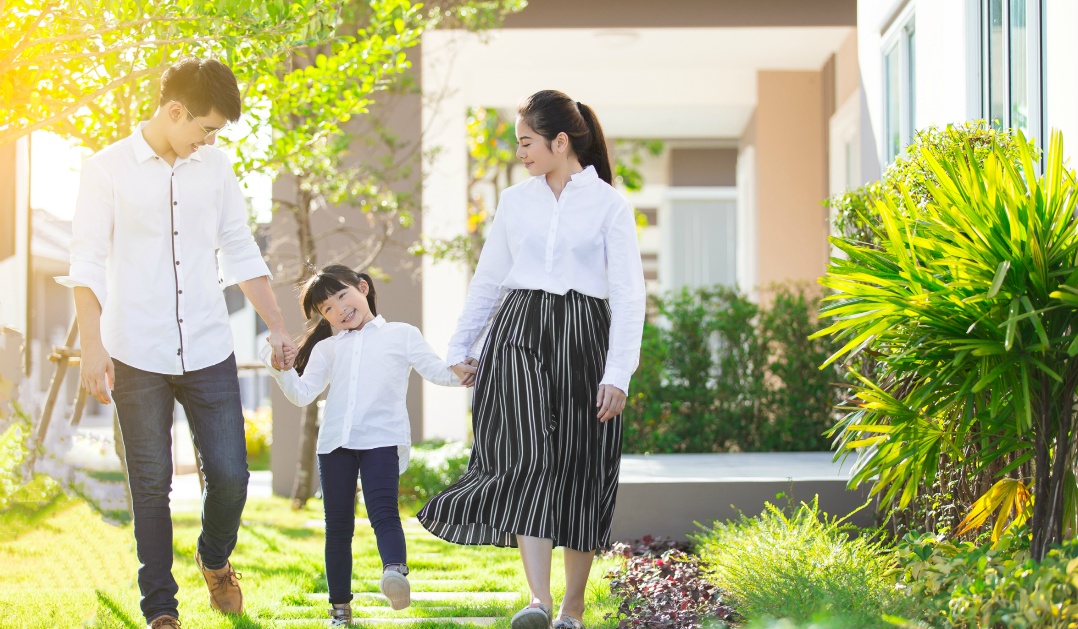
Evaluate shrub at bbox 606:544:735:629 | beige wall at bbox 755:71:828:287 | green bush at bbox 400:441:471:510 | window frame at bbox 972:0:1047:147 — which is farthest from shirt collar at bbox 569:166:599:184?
beige wall at bbox 755:71:828:287

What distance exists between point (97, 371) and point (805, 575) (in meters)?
2.01

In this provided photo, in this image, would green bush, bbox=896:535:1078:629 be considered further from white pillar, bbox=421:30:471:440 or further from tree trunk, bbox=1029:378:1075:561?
white pillar, bbox=421:30:471:440

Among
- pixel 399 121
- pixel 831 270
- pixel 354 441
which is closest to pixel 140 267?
pixel 354 441

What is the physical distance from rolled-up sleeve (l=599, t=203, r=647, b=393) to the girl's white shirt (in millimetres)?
692

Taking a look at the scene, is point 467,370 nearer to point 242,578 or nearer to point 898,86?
point 242,578

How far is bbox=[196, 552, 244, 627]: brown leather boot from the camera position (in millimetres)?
3570

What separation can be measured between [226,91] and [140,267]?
1.80 ft

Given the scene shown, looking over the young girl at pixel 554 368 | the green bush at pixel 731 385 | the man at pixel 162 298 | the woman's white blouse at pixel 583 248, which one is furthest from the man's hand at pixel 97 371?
the green bush at pixel 731 385

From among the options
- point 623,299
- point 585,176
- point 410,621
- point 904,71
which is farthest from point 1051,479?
point 904,71

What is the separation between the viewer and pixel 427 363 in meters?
3.76

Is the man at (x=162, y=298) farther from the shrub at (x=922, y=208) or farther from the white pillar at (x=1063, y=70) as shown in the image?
the white pillar at (x=1063, y=70)

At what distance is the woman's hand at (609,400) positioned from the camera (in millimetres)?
3154

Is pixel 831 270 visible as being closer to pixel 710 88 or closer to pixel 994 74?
pixel 994 74

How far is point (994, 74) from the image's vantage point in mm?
4590
